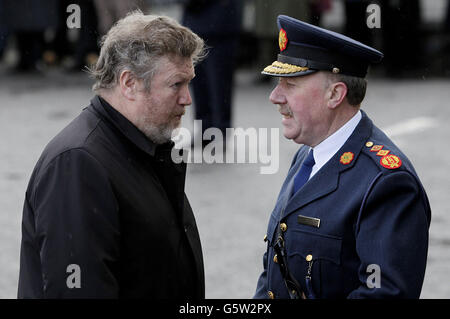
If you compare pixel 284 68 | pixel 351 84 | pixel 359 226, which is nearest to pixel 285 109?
pixel 284 68

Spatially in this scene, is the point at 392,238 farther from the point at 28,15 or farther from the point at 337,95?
the point at 28,15

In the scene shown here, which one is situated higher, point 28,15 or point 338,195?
point 28,15

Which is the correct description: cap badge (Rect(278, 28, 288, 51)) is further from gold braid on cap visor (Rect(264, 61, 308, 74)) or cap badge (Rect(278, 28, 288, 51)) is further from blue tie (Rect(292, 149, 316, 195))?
blue tie (Rect(292, 149, 316, 195))

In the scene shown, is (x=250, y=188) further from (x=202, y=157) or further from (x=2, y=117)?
(x=2, y=117)

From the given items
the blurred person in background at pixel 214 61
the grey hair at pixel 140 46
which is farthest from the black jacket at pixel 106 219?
the blurred person in background at pixel 214 61

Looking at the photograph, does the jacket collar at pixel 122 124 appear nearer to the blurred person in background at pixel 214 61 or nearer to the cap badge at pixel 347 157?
the cap badge at pixel 347 157

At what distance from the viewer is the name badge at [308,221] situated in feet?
8.44

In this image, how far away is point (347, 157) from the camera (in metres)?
2.62

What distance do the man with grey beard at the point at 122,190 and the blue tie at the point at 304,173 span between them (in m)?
0.42

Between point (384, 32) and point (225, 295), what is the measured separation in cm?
761

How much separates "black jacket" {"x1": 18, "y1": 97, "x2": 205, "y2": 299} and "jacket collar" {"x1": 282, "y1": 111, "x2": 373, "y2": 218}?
1.40ft

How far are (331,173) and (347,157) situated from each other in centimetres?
8

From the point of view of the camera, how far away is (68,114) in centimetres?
921

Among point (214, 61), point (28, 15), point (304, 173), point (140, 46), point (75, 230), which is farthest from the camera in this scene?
point (28, 15)
